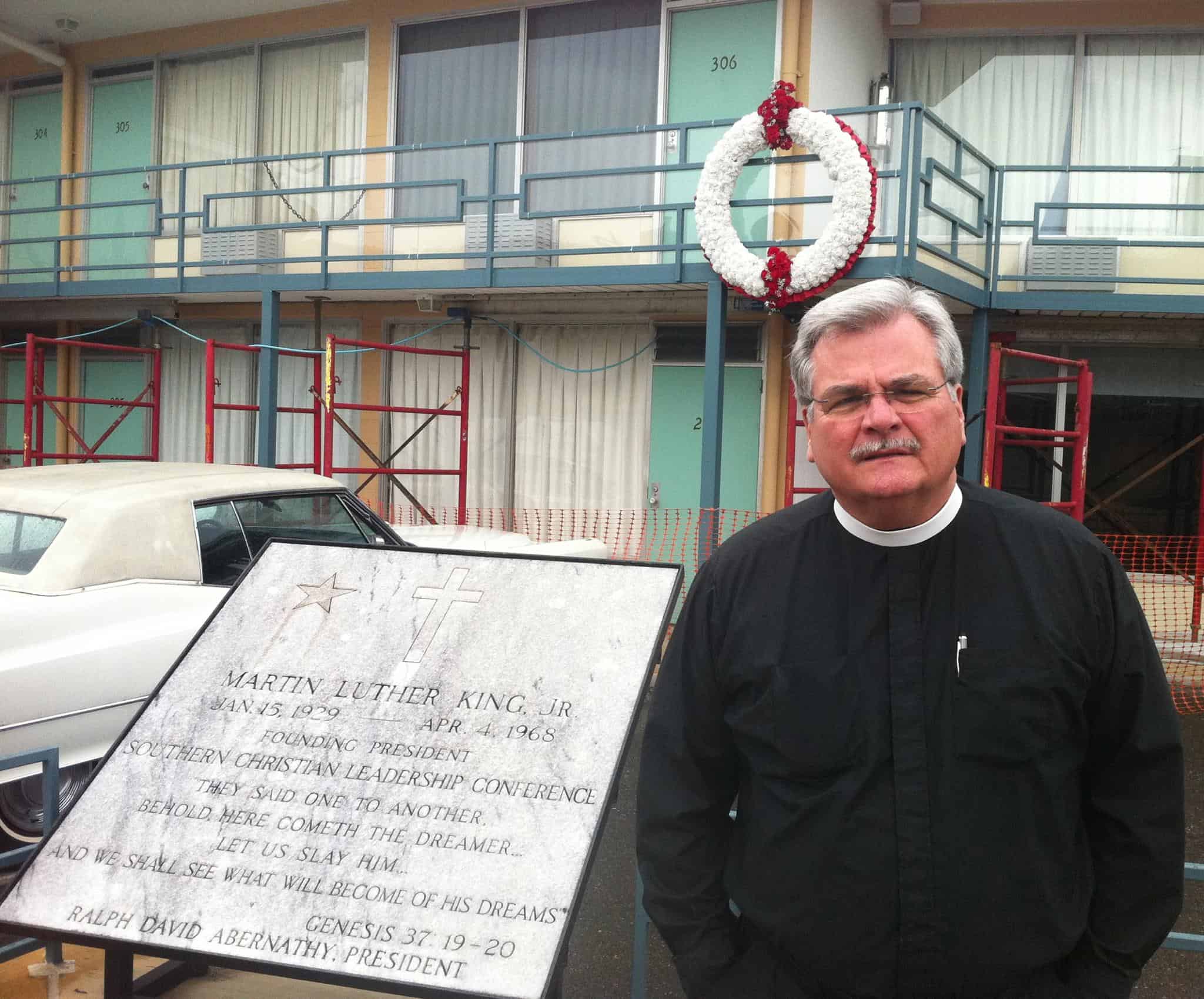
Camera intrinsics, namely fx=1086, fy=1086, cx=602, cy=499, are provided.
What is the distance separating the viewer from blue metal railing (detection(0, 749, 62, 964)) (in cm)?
299

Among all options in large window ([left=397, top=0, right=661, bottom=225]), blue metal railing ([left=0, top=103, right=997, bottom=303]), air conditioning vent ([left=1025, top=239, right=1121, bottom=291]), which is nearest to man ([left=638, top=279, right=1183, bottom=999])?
blue metal railing ([left=0, top=103, right=997, bottom=303])

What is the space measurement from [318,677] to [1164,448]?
10.1 metres

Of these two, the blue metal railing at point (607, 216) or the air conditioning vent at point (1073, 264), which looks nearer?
the blue metal railing at point (607, 216)

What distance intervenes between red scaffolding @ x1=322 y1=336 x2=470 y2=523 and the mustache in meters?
7.70

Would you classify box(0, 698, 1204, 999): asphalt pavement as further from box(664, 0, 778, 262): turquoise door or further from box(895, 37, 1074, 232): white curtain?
box(895, 37, 1074, 232): white curtain

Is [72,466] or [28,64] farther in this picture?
[28,64]

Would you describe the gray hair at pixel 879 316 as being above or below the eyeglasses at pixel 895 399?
above

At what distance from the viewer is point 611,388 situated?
11.3 m

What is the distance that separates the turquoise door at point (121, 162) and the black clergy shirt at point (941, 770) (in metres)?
12.8

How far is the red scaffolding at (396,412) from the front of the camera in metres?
9.52

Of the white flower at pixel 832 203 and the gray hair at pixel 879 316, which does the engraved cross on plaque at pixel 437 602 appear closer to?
the gray hair at pixel 879 316

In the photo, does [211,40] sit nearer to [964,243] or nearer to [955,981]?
[964,243]

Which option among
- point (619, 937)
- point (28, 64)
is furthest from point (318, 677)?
point (28, 64)

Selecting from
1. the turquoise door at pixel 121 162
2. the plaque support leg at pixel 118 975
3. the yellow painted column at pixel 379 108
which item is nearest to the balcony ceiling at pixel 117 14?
the turquoise door at pixel 121 162
